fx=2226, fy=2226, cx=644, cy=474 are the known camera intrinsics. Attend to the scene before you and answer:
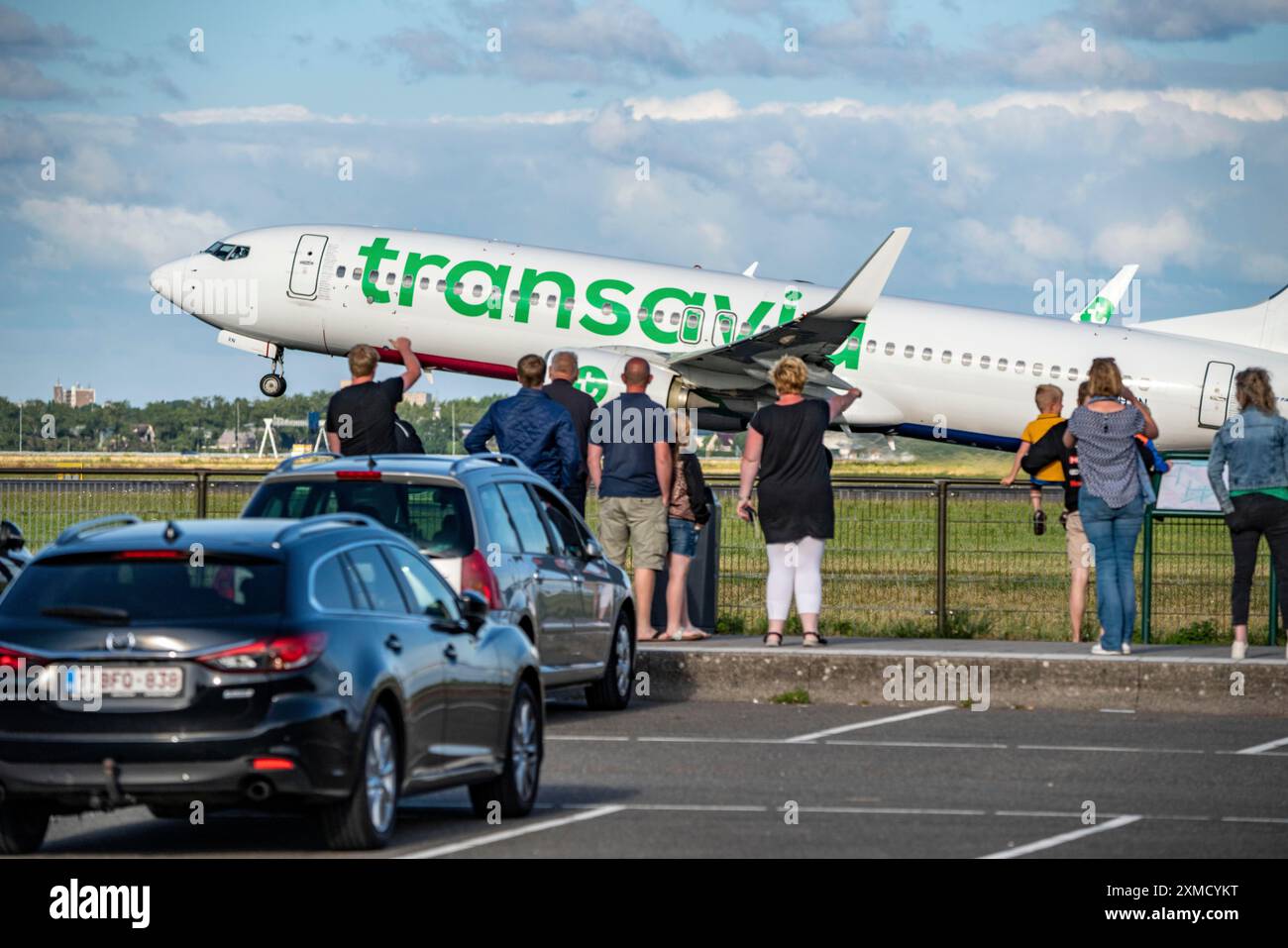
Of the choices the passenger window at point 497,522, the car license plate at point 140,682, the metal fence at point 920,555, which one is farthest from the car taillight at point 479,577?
the metal fence at point 920,555

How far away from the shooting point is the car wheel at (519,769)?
10016mm

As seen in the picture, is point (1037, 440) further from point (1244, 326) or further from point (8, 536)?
point (1244, 326)

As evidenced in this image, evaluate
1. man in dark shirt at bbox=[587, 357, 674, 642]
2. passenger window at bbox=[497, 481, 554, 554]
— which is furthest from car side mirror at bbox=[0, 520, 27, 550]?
man in dark shirt at bbox=[587, 357, 674, 642]

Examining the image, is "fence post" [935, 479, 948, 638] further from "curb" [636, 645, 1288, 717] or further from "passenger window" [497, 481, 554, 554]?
"passenger window" [497, 481, 554, 554]

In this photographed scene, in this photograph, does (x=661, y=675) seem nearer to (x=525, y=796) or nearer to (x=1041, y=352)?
(x=525, y=796)

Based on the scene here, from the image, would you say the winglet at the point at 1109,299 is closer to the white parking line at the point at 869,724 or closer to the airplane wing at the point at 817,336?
the airplane wing at the point at 817,336

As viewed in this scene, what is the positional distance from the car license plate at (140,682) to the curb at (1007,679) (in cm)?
796

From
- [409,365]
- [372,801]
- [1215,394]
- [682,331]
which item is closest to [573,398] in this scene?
[409,365]
